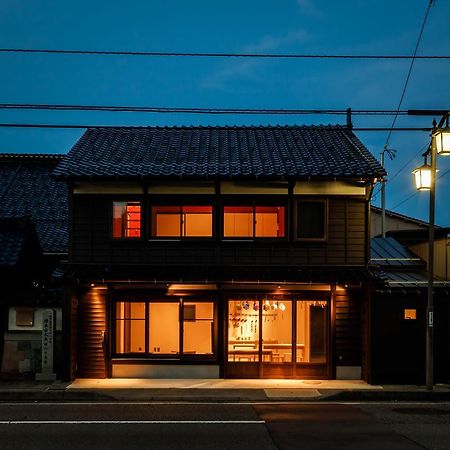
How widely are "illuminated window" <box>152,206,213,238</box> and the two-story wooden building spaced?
31 mm

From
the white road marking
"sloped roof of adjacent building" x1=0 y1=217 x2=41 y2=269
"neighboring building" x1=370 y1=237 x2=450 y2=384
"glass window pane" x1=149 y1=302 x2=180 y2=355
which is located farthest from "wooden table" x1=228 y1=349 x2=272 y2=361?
"sloped roof of adjacent building" x1=0 y1=217 x2=41 y2=269

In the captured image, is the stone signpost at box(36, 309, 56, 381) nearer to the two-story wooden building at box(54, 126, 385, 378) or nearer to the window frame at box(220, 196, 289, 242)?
the two-story wooden building at box(54, 126, 385, 378)

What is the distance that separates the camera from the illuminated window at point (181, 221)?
1911 cm

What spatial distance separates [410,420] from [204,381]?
6968 millimetres

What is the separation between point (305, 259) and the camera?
62.3ft

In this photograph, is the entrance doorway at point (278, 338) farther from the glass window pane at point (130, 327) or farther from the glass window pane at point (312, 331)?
the glass window pane at point (130, 327)

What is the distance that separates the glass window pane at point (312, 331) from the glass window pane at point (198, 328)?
9.08 feet

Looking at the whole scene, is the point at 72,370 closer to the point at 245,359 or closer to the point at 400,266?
the point at 245,359

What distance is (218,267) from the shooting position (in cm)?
1883

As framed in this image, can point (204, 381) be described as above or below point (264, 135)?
below

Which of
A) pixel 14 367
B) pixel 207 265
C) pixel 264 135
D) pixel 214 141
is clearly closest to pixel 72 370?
pixel 14 367

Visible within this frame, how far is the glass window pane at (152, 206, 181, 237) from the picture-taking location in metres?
19.1

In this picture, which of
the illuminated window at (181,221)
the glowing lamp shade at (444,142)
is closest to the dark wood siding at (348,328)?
the illuminated window at (181,221)

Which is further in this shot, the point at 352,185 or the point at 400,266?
the point at 400,266
